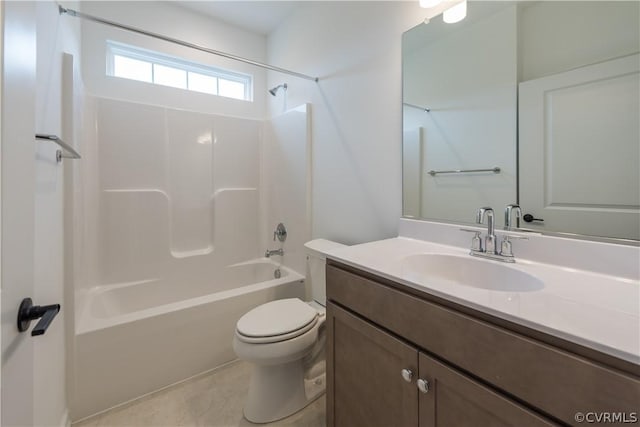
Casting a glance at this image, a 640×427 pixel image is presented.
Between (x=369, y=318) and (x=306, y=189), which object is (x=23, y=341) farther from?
(x=306, y=189)

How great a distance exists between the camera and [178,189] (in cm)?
235

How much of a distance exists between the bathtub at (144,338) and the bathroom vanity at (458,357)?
2.98ft

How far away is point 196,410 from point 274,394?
1.42ft

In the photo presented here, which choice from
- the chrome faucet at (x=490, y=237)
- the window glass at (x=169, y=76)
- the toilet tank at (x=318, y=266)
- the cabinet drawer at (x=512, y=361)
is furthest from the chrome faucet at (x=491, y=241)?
the window glass at (x=169, y=76)

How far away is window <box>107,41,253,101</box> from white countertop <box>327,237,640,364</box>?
2.39 meters

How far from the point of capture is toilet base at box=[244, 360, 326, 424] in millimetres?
1385

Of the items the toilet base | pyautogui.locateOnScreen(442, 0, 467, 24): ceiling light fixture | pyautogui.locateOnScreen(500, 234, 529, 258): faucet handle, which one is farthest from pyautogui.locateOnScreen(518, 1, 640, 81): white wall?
the toilet base

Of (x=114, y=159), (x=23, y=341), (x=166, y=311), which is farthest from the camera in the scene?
(x=114, y=159)

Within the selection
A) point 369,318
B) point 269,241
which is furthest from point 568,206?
point 269,241

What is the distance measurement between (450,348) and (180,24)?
9.83 ft

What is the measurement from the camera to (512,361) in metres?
0.60

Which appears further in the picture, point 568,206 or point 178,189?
point 178,189

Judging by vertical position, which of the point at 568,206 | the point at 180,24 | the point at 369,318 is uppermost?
the point at 180,24

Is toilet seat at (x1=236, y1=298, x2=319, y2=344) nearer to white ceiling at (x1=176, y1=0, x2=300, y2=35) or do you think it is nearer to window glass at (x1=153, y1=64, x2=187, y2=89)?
window glass at (x1=153, y1=64, x2=187, y2=89)
